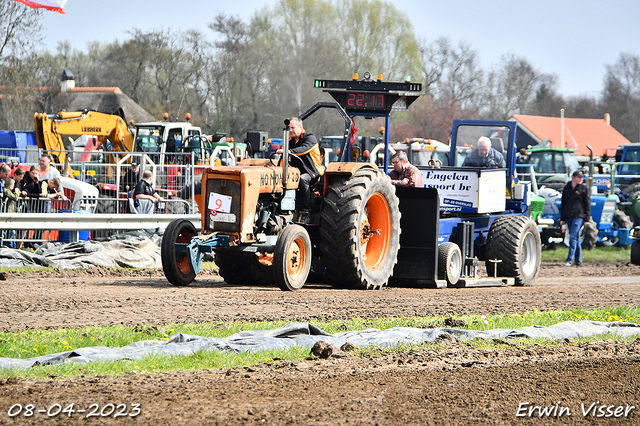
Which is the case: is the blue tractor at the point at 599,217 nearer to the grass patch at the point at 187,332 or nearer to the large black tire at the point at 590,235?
the large black tire at the point at 590,235

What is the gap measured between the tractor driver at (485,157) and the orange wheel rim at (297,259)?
13.2 feet

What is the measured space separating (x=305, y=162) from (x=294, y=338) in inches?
173

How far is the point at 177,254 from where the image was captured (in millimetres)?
10203

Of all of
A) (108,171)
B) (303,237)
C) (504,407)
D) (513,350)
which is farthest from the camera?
(108,171)

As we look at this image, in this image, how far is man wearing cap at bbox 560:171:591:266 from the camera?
1734 cm

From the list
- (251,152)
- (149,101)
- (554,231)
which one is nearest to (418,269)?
(251,152)

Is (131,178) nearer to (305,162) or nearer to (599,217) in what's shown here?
(305,162)

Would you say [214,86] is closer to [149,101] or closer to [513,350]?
[149,101]

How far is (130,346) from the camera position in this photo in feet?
20.1

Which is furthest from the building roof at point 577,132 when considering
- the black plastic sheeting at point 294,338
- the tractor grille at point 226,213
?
the black plastic sheeting at point 294,338

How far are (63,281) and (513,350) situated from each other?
265 inches

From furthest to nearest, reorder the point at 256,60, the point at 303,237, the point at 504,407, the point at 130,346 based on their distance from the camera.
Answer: the point at 256,60, the point at 303,237, the point at 130,346, the point at 504,407

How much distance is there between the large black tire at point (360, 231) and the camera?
401 inches

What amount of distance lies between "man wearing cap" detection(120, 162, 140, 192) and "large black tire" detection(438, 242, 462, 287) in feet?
27.4
